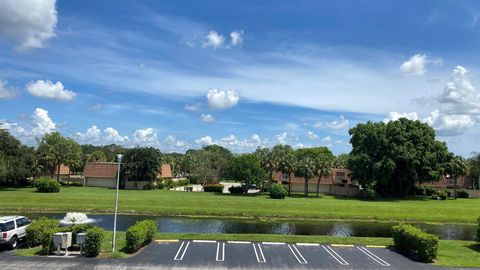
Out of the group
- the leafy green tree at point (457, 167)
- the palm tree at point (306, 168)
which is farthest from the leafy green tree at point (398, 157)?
the palm tree at point (306, 168)

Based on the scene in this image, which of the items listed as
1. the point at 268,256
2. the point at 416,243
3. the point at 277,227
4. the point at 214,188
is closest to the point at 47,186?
the point at 214,188

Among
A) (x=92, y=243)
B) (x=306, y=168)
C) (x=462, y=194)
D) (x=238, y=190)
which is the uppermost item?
(x=306, y=168)

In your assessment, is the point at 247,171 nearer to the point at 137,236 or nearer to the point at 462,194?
the point at 462,194

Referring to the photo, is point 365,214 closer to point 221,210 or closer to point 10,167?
point 221,210

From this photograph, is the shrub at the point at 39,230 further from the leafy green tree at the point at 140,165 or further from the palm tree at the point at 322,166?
the leafy green tree at the point at 140,165

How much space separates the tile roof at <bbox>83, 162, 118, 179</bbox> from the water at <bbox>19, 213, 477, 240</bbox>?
4732 centimetres

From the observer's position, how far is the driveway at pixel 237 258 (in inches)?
968

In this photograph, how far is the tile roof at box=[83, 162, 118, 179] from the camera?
98.1m

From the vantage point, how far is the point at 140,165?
305 feet

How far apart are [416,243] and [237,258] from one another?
455 inches

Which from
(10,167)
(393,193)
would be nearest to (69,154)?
(10,167)

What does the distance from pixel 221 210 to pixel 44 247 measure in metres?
30.6

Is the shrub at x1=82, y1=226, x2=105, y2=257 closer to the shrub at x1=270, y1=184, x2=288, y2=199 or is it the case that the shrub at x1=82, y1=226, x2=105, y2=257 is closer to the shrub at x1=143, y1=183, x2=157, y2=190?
the shrub at x1=270, y1=184, x2=288, y2=199

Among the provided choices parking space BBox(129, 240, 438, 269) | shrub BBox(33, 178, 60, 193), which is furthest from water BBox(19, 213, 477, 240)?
shrub BBox(33, 178, 60, 193)
